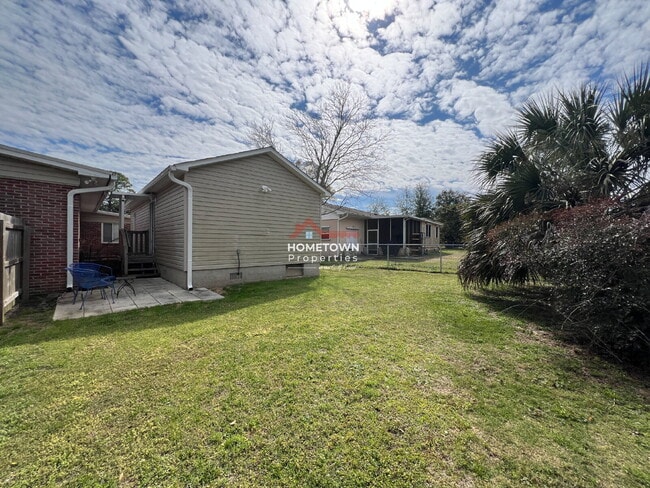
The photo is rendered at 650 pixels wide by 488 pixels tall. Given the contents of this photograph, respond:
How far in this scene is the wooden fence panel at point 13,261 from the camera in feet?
13.7

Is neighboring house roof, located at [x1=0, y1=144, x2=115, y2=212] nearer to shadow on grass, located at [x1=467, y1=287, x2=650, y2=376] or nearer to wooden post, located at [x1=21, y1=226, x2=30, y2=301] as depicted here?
wooden post, located at [x1=21, y1=226, x2=30, y2=301]

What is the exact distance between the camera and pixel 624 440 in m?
2.10

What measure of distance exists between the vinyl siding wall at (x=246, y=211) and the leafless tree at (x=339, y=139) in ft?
35.4

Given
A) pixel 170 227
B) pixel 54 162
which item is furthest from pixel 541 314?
pixel 54 162

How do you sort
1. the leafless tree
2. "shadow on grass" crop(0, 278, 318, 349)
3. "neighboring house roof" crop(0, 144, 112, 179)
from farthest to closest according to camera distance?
the leafless tree
"neighboring house roof" crop(0, 144, 112, 179)
"shadow on grass" crop(0, 278, 318, 349)

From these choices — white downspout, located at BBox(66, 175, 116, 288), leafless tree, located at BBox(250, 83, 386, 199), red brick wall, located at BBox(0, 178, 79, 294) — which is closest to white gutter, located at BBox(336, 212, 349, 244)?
leafless tree, located at BBox(250, 83, 386, 199)

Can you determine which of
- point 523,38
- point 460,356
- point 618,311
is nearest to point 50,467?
point 460,356

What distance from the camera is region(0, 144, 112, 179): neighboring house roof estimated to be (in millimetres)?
5581

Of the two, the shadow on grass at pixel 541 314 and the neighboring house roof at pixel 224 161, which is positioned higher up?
the neighboring house roof at pixel 224 161

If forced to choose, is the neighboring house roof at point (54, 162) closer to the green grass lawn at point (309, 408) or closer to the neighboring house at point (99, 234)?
the green grass lawn at point (309, 408)

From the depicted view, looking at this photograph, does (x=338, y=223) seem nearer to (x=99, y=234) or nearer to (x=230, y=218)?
(x=230, y=218)

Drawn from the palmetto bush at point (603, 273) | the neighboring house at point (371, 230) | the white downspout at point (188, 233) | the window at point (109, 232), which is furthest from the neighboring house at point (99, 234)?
the palmetto bush at point (603, 273)

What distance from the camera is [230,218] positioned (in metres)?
8.00

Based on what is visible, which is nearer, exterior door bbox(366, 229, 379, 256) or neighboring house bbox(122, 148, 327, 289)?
neighboring house bbox(122, 148, 327, 289)
